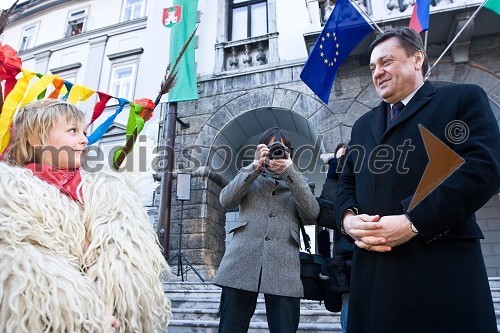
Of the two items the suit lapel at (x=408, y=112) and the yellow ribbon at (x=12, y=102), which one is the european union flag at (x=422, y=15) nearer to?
the suit lapel at (x=408, y=112)

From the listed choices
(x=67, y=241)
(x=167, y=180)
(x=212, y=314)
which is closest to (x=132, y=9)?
(x=167, y=180)

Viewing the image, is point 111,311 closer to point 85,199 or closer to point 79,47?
point 85,199

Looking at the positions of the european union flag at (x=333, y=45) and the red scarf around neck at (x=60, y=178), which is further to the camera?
the european union flag at (x=333, y=45)

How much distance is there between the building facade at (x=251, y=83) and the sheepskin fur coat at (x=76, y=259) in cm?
505

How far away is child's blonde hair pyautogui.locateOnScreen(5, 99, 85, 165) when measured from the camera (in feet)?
4.54

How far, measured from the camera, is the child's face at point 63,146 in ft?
4.54

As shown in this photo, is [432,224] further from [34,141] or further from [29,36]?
[29,36]

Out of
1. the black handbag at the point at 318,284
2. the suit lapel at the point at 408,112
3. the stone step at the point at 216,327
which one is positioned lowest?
the stone step at the point at 216,327

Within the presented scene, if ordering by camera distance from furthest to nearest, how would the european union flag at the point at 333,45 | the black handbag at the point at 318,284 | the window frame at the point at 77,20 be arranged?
the window frame at the point at 77,20 < the european union flag at the point at 333,45 < the black handbag at the point at 318,284

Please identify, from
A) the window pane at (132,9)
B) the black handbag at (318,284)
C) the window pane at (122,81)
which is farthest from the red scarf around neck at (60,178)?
the window pane at (132,9)

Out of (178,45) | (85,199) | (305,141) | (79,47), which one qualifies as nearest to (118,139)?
(178,45)

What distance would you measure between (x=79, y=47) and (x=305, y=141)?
814 centimetres

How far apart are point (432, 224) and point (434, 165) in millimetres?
260

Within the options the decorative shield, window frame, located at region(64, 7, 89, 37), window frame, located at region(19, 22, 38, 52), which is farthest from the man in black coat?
window frame, located at region(19, 22, 38, 52)
